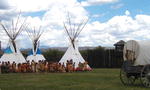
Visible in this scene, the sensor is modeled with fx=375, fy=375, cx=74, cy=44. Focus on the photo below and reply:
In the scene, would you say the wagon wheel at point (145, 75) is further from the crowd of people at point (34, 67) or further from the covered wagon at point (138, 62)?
the crowd of people at point (34, 67)

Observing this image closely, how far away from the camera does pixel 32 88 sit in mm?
15852

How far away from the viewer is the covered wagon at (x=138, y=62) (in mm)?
16219

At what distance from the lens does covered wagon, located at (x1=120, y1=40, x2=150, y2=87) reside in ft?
53.2

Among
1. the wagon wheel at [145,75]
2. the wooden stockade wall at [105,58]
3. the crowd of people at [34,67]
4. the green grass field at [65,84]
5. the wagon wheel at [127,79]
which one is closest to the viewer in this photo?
the green grass field at [65,84]

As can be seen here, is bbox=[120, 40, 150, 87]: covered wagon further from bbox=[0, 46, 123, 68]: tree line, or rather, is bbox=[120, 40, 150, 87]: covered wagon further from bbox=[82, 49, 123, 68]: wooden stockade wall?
bbox=[0, 46, 123, 68]: tree line

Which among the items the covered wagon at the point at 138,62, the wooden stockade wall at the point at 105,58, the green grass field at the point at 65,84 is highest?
the wooden stockade wall at the point at 105,58

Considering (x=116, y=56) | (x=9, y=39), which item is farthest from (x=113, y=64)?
(x=9, y=39)

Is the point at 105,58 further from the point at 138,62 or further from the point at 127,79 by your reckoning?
the point at 138,62

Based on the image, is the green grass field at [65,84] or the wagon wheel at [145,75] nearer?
the green grass field at [65,84]

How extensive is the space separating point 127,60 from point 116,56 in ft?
71.3

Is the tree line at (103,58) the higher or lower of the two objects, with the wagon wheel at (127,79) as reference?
higher

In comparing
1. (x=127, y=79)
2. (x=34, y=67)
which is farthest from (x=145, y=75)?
(x=34, y=67)

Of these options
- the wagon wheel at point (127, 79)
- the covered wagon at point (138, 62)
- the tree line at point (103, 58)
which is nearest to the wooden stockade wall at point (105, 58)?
the tree line at point (103, 58)

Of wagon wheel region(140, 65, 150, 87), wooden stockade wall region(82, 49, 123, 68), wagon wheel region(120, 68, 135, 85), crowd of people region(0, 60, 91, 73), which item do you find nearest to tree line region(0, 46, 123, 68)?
wooden stockade wall region(82, 49, 123, 68)
